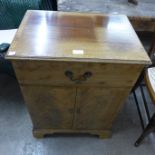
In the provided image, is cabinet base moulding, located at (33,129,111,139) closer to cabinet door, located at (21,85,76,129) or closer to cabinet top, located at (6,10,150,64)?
cabinet door, located at (21,85,76,129)

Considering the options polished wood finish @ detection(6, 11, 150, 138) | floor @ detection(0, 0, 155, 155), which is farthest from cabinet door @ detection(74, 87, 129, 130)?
floor @ detection(0, 0, 155, 155)

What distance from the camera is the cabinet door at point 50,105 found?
0.92 meters

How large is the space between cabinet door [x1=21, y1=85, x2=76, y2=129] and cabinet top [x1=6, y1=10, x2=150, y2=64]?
0.21m

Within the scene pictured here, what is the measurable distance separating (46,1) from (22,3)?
23 centimetres

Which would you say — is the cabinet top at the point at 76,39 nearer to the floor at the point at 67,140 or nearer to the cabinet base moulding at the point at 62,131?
the floor at the point at 67,140

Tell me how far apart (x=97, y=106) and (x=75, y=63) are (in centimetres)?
38

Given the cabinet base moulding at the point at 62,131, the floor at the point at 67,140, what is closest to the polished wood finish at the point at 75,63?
the cabinet base moulding at the point at 62,131

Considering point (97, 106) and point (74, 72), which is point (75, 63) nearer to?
point (74, 72)

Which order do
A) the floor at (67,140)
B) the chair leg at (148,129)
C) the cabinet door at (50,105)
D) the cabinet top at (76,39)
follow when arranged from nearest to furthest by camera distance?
the cabinet top at (76,39)
the cabinet door at (50,105)
the chair leg at (148,129)
the floor at (67,140)

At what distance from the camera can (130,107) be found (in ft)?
5.09

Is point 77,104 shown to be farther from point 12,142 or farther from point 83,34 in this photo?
point 12,142

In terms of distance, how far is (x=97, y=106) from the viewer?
3.43ft

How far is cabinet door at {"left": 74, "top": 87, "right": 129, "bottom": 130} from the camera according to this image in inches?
36.9

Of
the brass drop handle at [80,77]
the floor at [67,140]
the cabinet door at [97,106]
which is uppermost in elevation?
the brass drop handle at [80,77]
